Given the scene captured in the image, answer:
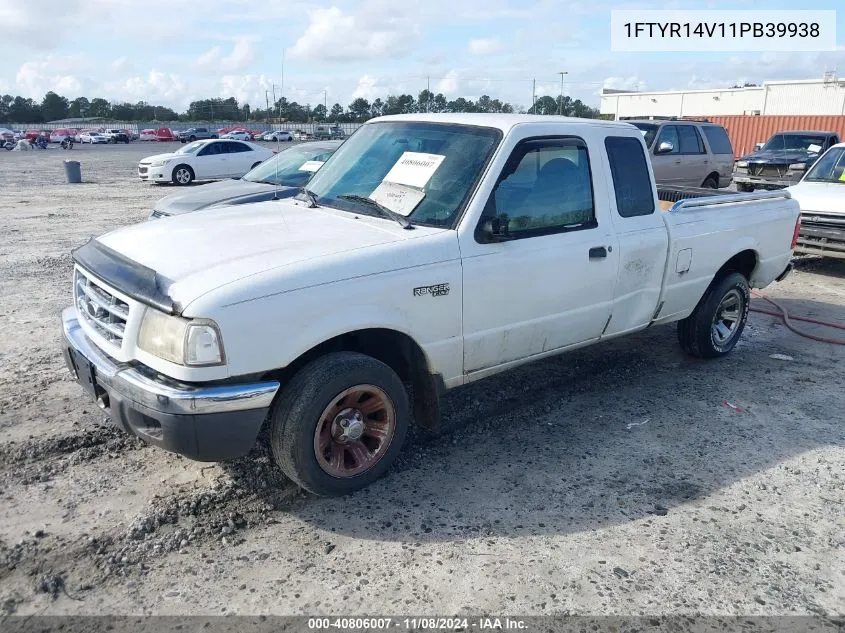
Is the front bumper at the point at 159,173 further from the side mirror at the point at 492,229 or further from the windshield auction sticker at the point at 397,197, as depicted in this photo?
the side mirror at the point at 492,229

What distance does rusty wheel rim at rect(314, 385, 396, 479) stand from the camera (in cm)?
349

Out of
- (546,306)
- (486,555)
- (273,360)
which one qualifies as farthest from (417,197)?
(486,555)

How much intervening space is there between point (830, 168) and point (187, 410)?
1032 cm

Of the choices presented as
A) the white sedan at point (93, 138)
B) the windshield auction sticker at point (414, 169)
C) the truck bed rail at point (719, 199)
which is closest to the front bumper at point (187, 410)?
the windshield auction sticker at point (414, 169)

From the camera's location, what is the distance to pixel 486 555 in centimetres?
324

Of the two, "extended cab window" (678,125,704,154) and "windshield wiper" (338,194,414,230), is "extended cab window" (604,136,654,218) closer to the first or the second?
"windshield wiper" (338,194,414,230)

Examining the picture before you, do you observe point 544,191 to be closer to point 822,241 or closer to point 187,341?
point 187,341

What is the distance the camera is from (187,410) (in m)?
3.00

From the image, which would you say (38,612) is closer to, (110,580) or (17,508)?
(110,580)

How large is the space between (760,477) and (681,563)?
44.9 inches

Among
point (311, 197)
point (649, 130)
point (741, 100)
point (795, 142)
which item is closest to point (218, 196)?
point (311, 197)

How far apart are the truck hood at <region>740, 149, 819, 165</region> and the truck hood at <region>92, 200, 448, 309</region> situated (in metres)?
14.4

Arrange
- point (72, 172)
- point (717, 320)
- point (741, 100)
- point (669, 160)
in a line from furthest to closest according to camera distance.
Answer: point (741, 100) < point (72, 172) < point (669, 160) < point (717, 320)

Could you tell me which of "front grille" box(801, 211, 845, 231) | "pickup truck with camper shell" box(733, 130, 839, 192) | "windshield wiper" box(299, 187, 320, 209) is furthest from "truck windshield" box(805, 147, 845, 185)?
"windshield wiper" box(299, 187, 320, 209)
